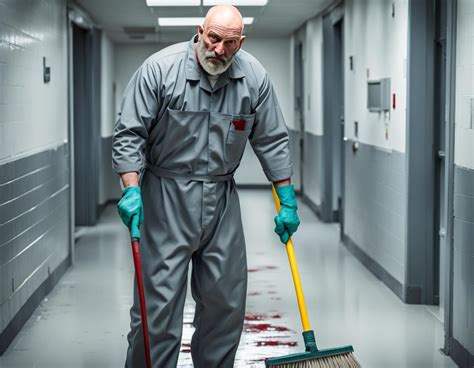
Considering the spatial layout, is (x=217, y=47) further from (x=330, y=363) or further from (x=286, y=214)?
(x=330, y=363)

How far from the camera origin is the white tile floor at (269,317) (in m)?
4.61

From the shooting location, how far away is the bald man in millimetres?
3373

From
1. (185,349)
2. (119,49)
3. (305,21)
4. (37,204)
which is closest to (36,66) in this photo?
(37,204)

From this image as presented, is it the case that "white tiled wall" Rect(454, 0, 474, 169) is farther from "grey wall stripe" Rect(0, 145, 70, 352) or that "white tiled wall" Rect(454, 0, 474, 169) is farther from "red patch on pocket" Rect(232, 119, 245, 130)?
"grey wall stripe" Rect(0, 145, 70, 352)

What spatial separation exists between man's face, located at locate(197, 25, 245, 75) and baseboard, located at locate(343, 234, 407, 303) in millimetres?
2967

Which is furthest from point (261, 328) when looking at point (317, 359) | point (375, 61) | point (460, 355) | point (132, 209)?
point (375, 61)

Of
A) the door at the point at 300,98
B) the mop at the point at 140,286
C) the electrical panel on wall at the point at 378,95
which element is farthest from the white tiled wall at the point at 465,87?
the door at the point at 300,98

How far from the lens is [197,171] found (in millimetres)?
3482

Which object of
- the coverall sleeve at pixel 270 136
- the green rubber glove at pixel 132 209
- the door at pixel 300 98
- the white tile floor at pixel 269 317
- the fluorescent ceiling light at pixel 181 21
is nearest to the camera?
A: the green rubber glove at pixel 132 209

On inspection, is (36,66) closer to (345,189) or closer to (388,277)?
(388,277)

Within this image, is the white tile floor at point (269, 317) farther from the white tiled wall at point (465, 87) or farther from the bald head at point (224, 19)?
the bald head at point (224, 19)

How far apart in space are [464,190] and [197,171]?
1.49m

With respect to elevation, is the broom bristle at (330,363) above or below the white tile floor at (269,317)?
above

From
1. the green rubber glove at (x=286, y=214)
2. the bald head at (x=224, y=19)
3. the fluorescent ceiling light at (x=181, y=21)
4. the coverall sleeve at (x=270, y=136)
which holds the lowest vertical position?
the green rubber glove at (x=286, y=214)
